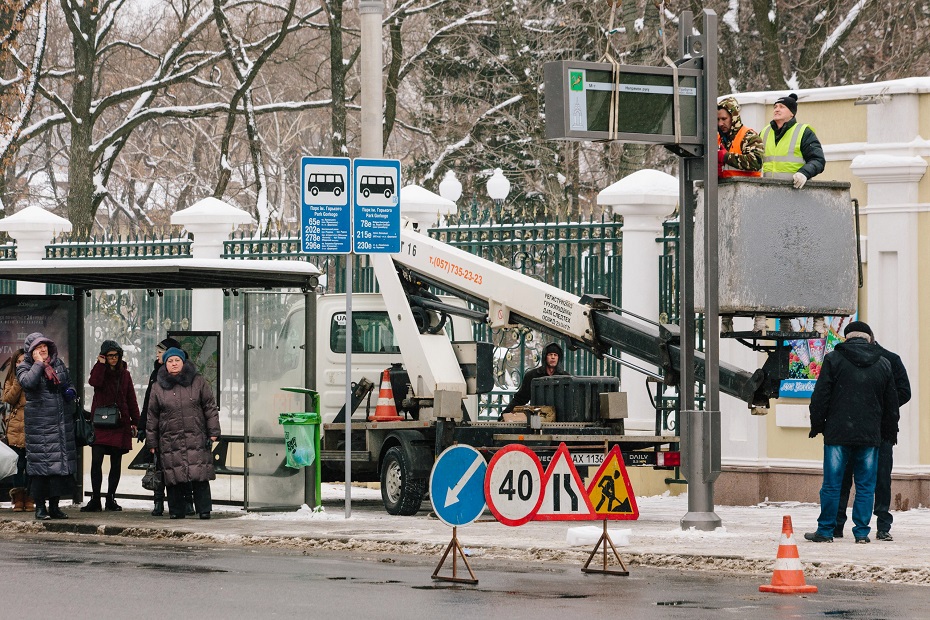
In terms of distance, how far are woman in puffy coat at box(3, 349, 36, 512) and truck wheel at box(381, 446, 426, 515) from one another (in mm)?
3338

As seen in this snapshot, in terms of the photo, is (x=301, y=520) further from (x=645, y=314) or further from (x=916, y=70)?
(x=916, y=70)

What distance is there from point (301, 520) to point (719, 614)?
644 centimetres

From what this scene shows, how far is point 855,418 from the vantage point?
1385cm

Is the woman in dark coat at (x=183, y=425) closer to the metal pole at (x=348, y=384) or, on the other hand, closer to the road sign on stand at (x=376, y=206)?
the metal pole at (x=348, y=384)

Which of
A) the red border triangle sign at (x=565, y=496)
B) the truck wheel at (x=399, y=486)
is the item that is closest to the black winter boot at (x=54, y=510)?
the truck wheel at (x=399, y=486)

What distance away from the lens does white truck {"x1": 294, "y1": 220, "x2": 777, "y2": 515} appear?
52.1 ft

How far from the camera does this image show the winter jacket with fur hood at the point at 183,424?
52.2 ft

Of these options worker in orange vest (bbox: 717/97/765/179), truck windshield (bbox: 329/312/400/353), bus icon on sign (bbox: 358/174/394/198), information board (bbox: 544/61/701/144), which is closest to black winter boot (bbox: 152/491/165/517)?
truck windshield (bbox: 329/312/400/353)

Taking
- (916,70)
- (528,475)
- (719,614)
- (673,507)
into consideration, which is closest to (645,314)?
(673,507)

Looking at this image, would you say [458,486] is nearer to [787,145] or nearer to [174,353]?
[787,145]

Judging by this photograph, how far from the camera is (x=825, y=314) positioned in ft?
46.3

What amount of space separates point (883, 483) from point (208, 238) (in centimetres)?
974

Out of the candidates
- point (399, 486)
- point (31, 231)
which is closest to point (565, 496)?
point (399, 486)

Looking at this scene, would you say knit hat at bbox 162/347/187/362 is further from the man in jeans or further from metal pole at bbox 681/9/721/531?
the man in jeans
